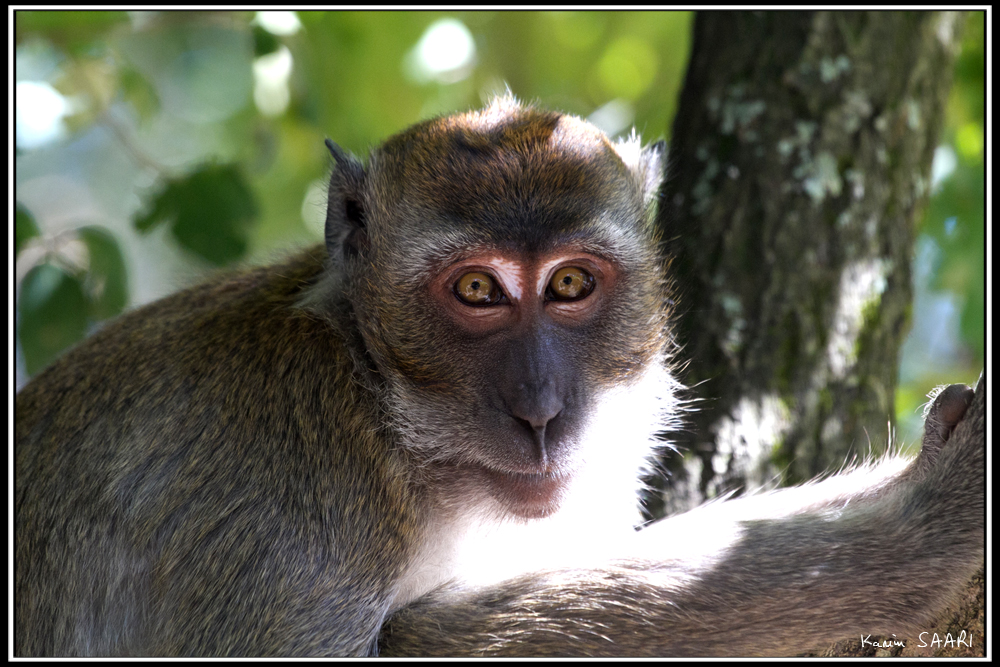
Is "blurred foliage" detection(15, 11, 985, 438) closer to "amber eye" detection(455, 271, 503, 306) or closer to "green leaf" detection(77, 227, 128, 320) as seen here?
"green leaf" detection(77, 227, 128, 320)

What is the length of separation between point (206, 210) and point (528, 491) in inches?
129

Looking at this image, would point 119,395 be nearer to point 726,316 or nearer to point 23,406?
point 23,406

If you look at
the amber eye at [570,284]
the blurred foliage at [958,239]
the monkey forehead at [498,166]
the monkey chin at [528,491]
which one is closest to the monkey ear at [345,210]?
the monkey forehead at [498,166]

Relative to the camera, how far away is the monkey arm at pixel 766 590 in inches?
141

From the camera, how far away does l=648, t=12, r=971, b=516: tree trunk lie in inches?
208

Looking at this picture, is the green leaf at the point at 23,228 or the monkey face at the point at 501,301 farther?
the green leaf at the point at 23,228

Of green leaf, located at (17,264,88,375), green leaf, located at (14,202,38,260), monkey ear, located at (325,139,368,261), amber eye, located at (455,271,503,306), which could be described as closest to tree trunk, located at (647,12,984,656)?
amber eye, located at (455,271,503,306)

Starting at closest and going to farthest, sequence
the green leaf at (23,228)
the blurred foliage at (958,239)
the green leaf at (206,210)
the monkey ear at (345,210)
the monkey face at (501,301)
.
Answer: the monkey face at (501,301), the monkey ear at (345,210), the green leaf at (23,228), the green leaf at (206,210), the blurred foliage at (958,239)

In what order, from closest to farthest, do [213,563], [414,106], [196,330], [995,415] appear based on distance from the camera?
[995,415] < [213,563] < [196,330] < [414,106]

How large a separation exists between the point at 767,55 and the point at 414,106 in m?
4.56

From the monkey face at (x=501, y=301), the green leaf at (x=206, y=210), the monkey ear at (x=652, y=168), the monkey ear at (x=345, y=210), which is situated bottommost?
the monkey face at (x=501, y=301)

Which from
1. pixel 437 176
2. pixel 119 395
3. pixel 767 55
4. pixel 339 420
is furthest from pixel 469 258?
pixel 767 55

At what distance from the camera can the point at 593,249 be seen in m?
4.11

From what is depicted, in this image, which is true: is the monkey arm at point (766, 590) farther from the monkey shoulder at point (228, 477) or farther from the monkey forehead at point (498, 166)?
the monkey forehead at point (498, 166)
